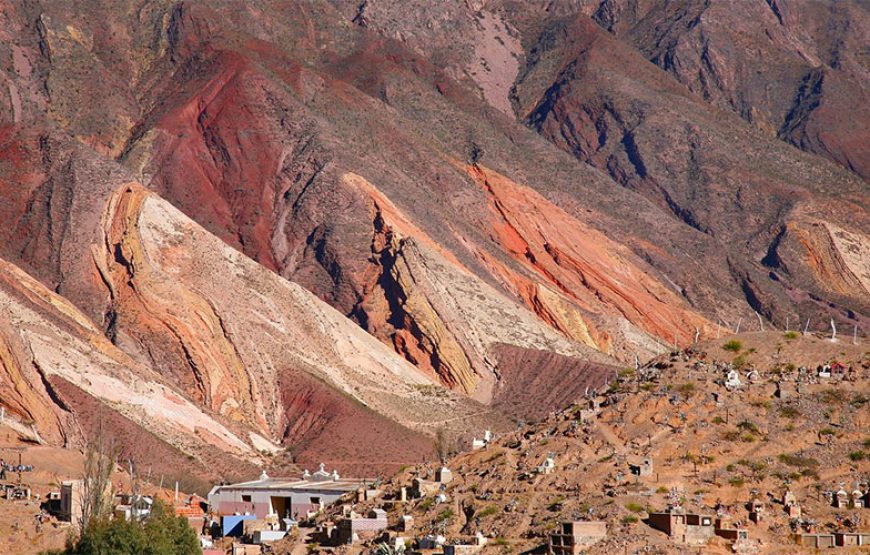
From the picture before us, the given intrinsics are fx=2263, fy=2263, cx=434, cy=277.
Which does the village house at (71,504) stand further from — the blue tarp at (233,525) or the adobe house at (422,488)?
the adobe house at (422,488)

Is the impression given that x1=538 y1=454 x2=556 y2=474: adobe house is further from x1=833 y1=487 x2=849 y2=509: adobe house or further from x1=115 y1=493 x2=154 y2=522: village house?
x1=115 y1=493 x2=154 y2=522: village house

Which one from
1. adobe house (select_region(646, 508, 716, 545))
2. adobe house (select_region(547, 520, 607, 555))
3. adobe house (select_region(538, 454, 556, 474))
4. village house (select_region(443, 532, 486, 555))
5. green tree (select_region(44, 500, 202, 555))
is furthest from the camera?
green tree (select_region(44, 500, 202, 555))

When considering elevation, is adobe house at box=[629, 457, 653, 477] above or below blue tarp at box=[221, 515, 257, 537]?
above

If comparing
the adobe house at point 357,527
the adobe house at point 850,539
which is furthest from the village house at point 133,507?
the adobe house at point 850,539

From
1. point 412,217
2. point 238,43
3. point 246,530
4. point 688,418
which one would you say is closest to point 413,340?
point 412,217

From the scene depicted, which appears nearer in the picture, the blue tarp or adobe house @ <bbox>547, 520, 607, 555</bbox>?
adobe house @ <bbox>547, 520, 607, 555</bbox>

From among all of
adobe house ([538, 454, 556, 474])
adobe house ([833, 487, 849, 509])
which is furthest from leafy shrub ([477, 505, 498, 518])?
adobe house ([833, 487, 849, 509])
